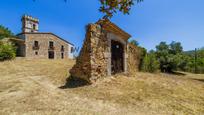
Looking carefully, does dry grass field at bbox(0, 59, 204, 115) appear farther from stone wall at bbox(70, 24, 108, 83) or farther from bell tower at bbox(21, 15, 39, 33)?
bell tower at bbox(21, 15, 39, 33)

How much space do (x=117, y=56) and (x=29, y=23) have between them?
34.6m

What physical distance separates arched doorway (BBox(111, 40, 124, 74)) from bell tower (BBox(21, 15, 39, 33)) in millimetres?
33139

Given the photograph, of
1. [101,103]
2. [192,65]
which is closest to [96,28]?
[101,103]

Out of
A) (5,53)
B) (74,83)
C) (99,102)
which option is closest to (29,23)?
(5,53)

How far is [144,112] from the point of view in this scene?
455 centimetres

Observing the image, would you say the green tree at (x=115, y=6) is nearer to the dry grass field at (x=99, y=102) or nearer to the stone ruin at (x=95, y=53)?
the dry grass field at (x=99, y=102)

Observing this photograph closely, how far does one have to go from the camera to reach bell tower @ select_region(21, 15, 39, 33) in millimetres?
38000

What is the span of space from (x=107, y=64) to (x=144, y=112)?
175 inches

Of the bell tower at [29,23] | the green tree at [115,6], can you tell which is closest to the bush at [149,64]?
the green tree at [115,6]

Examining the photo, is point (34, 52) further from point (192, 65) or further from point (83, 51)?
point (192, 65)

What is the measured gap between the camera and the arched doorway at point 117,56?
10.7 meters

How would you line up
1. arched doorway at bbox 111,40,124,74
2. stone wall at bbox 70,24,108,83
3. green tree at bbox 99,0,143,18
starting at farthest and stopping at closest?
arched doorway at bbox 111,40,124,74, stone wall at bbox 70,24,108,83, green tree at bbox 99,0,143,18

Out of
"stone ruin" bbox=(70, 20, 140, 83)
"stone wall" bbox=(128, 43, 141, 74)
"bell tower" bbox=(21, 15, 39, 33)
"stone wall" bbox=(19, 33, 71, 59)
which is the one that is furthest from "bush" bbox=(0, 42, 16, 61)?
"bell tower" bbox=(21, 15, 39, 33)

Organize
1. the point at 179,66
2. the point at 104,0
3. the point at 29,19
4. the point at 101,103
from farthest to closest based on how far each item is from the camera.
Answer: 1. the point at 29,19
2. the point at 179,66
3. the point at 101,103
4. the point at 104,0
